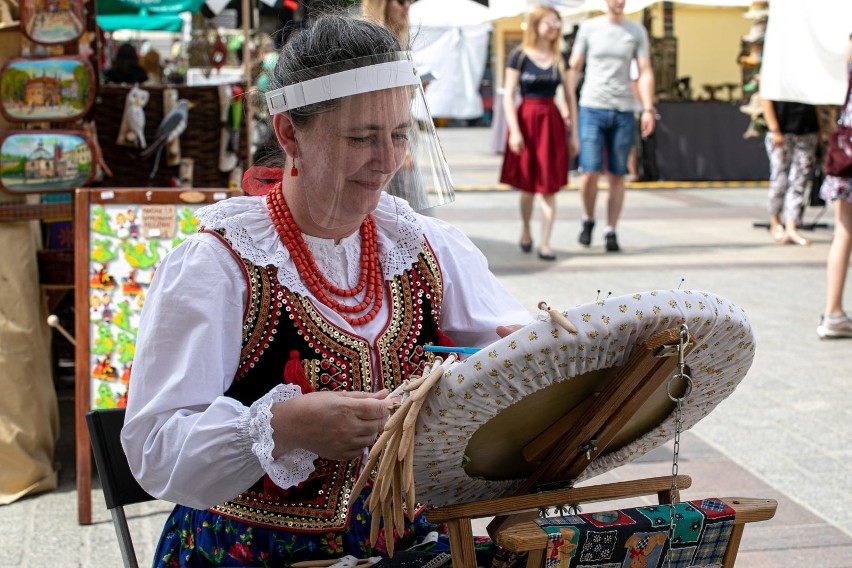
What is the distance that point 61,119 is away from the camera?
12.2ft

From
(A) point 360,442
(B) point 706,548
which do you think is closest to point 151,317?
(A) point 360,442

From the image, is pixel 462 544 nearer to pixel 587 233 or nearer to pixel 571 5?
pixel 587 233

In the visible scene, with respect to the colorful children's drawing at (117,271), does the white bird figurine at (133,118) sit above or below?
above

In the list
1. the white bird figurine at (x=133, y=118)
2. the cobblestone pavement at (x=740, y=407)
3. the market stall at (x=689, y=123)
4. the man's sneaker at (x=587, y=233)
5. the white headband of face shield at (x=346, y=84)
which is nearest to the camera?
the white headband of face shield at (x=346, y=84)

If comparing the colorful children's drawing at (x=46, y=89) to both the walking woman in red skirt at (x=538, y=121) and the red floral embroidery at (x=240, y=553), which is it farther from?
the walking woman in red skirt at (x=538, y=121)

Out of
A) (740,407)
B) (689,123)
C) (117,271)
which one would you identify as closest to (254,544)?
(117,271)

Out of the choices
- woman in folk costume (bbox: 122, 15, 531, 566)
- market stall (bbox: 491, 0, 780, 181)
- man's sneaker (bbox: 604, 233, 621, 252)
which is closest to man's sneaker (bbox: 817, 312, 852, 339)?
man's sneaker (bbox: 604, 233, 621, 252)

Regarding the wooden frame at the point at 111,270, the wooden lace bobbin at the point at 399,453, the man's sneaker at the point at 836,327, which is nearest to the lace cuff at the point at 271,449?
the wooden lace bobbin at the point at 399,453

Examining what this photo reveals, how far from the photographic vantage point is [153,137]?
465 centimetres

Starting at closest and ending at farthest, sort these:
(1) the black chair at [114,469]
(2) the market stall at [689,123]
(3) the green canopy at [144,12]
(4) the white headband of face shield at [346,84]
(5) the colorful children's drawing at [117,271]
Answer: (4) the white headband of face shield at [346,84], (1) the black chair at [114,469], (5) the colorful children's drawing at [117,271], (3) the green canopy at [144,12], (2) the market stall at [689,123]

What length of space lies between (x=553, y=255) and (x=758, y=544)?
4.99m

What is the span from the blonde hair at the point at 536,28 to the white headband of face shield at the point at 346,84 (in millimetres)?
6446

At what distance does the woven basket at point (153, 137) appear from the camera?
4.61 m

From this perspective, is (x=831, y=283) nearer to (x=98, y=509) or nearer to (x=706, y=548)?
(x=98, y=509)
